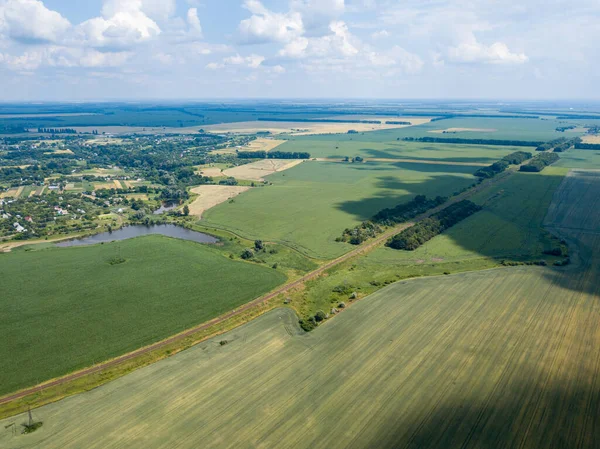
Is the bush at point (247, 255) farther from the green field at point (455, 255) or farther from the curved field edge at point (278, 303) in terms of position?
the green field at point (455, 255)

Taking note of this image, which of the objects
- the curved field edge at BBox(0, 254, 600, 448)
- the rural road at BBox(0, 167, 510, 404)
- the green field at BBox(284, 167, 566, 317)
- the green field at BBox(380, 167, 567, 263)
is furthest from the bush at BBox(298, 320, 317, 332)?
the green field at BBox(380, 167, 567, 263)

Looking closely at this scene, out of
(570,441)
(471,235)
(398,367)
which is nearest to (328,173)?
(471,235)

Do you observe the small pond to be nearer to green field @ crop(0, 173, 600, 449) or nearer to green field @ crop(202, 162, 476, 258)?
→ green field @ crop(202, 162, 476, 258)

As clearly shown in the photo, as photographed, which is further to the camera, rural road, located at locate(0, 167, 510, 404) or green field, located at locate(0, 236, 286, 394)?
green field, located at locate(0, 236, 286, 394)

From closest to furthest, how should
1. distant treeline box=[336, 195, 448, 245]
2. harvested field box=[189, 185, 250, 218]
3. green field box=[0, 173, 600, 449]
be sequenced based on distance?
green field box=[0, 173, 600, 449], distant treeline box=[336, 195, 448, 245], harvested field box=[189, 185, 250, 218]

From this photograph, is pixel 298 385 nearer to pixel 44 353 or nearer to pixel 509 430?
pixel 509 430
